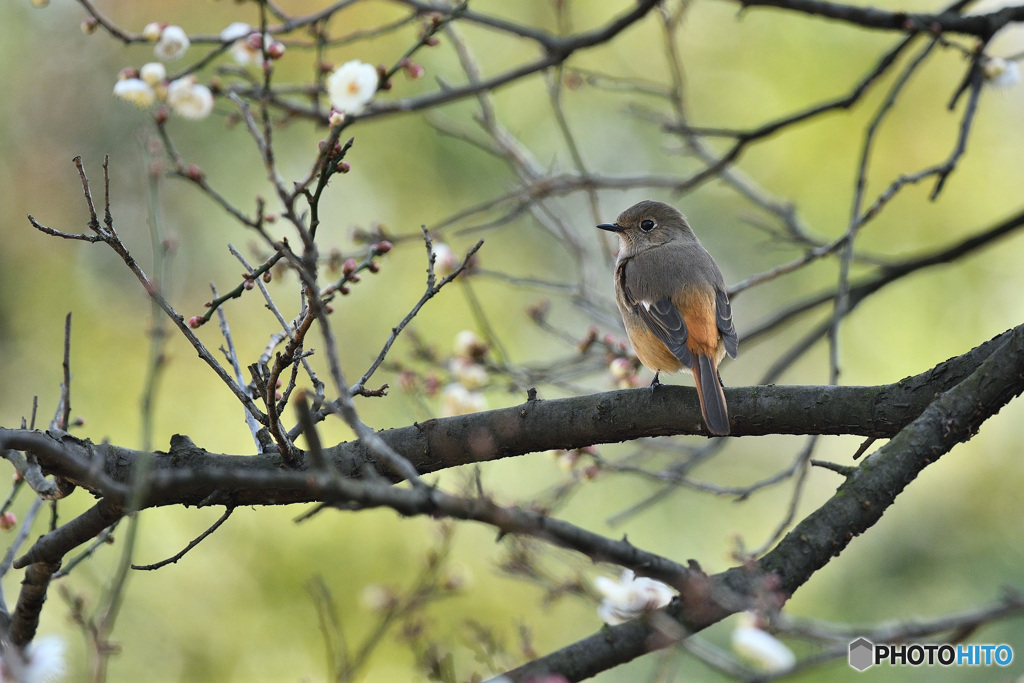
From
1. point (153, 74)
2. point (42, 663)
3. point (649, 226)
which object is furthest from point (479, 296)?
point (42, 663)

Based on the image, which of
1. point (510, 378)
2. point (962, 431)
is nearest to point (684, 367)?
point (510, 378)

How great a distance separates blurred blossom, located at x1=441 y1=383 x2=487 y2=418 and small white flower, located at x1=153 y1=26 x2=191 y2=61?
197 cm

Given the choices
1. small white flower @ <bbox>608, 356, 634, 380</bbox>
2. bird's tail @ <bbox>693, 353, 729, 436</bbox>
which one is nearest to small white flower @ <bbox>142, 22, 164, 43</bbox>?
small white flower @ <bbox>608, 356, 634, 380</bbox>

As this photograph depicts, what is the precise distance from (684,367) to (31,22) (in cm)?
697

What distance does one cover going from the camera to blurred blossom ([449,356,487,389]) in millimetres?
4523

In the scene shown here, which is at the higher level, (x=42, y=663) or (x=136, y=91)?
(x=136, y=91)

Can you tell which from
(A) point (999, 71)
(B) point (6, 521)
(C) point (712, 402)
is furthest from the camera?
(A) point (999, 71)

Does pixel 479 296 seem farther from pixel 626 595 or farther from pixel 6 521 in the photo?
pixel 6 521

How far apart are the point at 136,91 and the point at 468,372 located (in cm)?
192

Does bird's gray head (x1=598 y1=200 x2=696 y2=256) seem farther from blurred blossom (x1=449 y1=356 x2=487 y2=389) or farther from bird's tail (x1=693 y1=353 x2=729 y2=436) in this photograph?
bird's tail (x1=693 y1=353 x2=729 y2=436)

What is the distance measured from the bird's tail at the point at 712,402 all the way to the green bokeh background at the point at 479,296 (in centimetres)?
284

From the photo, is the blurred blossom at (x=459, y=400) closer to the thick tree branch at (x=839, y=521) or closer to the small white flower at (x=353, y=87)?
the small white flower at (x=353, y=87)

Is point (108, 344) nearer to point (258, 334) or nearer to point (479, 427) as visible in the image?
point (258, 334)

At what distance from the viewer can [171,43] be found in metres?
3.95
